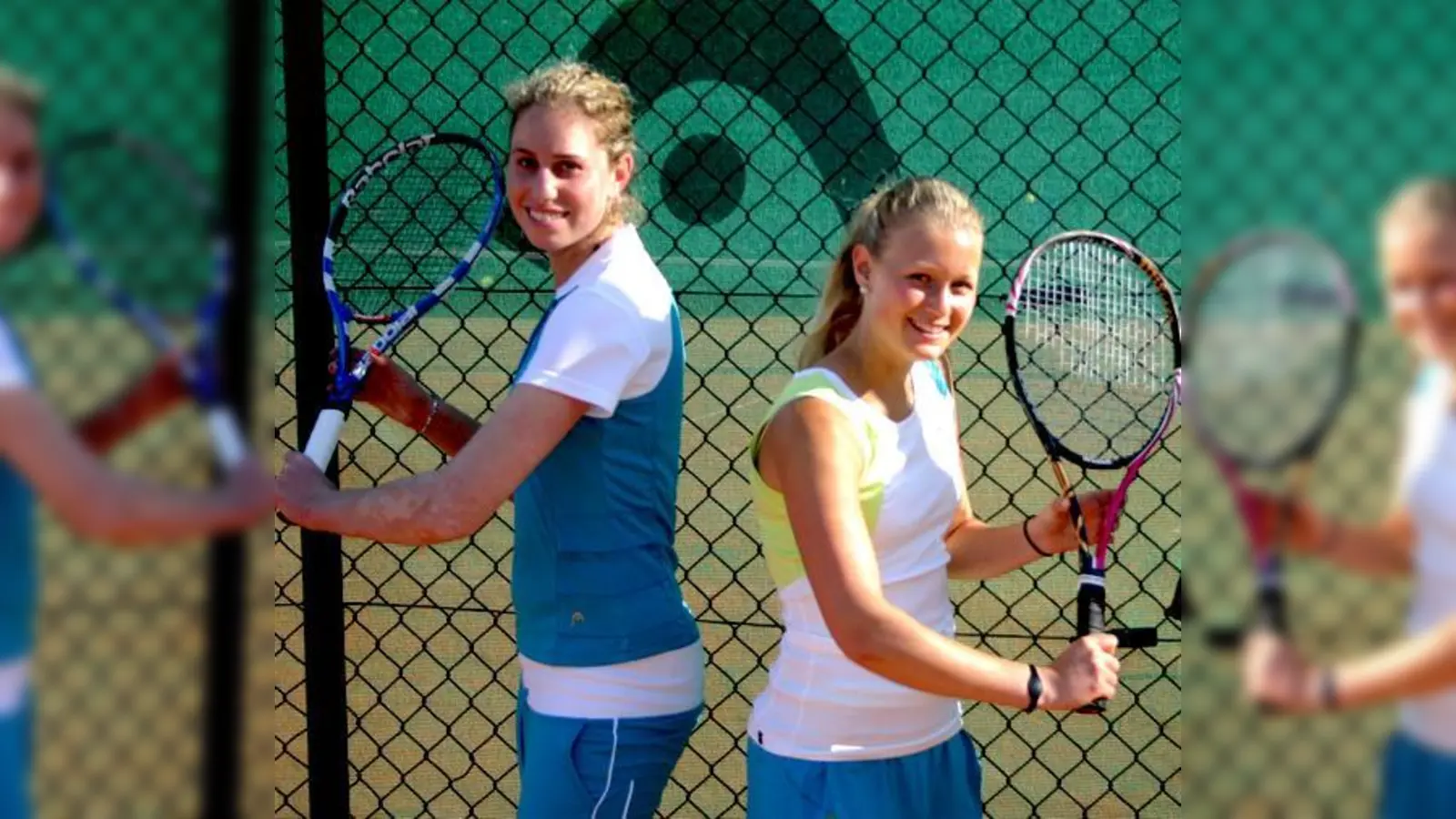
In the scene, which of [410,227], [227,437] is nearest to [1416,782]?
[227,437]

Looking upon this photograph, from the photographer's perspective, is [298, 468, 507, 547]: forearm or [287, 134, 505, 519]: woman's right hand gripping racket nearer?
[298, 468, 507, 547]: forearm

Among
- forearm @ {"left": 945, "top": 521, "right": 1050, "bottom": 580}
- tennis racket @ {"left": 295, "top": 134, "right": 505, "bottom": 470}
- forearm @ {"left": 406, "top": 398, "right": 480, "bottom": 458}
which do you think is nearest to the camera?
forearm @ {"left": 945, "top": 521, "right": 1050, "bottom": 580}

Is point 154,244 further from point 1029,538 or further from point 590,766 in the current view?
point 1029,538

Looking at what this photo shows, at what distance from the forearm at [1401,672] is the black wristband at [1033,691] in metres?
1.13

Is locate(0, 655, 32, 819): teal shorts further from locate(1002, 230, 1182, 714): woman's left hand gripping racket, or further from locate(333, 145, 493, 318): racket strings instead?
locate(333, 145, 493, 318): racket strings

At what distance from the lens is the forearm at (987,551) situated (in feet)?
7.89

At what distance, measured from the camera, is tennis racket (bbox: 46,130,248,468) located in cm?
91

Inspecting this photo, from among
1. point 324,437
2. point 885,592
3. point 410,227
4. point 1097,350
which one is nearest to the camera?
point 885,592

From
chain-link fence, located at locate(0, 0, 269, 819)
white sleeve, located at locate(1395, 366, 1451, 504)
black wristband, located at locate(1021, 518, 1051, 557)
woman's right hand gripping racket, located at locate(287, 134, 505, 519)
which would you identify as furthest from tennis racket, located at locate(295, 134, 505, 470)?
white sleeve, located at locate(1395, 366, 1451, 504)

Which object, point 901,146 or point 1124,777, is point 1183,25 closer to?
point 901,146

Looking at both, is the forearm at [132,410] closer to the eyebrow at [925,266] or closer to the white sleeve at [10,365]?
the white sleeve at [10,365]

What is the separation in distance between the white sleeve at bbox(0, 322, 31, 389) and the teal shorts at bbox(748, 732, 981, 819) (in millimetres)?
1505

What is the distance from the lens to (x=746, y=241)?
352 cm

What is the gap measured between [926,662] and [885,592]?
0.60ft
